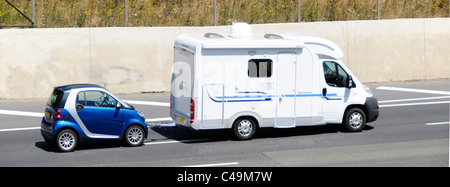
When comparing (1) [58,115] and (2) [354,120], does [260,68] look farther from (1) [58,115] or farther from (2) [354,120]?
(1) [58,115]

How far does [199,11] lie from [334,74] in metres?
9.99

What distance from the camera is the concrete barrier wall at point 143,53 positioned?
22.0 meters

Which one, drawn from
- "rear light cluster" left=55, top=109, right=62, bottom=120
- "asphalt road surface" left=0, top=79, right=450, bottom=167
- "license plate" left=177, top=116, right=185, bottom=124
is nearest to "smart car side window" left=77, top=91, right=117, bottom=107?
"rear light cluster" left=55, top=109, right=62, bottom=120

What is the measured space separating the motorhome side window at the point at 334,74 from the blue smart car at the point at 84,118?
475 cm

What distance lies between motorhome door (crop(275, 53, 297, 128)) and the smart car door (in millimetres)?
3775

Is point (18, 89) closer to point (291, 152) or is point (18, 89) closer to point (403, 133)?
point (291, 152)

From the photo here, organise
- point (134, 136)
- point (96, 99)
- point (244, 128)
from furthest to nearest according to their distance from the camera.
A: point (244, 128) < point (134, 136) < point (96, 99)

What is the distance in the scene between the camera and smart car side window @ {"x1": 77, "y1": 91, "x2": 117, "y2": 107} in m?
14.7

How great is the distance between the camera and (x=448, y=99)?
22.3m

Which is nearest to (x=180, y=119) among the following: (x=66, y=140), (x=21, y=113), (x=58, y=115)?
(x=66, y=140)

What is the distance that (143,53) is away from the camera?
23078 mm

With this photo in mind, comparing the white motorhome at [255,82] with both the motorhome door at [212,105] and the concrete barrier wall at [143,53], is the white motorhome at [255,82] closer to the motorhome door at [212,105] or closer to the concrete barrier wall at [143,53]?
the motorhome door at [212,105]

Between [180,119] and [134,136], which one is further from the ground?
[180,119]
